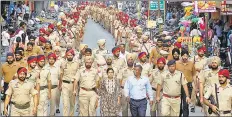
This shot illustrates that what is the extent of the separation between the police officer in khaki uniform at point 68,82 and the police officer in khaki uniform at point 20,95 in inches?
86.4

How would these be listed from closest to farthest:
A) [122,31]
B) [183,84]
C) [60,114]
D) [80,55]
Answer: [183,84] < [60,114] < [80,55] < [122,31]

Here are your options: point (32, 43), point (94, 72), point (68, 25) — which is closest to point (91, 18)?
point (68, 25)

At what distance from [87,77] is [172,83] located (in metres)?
1.68

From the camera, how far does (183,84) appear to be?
13.3m

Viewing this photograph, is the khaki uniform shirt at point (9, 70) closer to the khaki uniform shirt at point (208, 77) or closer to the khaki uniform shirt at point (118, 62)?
the khaki uniform shirt at point (118, 62)

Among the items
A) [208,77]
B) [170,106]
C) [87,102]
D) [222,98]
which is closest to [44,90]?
[87,102]

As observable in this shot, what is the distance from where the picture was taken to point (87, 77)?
1371 centimetres

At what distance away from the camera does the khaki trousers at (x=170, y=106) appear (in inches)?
521

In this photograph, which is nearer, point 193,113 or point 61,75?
point 61,75

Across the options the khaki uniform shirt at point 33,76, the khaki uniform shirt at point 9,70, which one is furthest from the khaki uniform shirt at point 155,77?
the khaki uniform shirt at point 9,70

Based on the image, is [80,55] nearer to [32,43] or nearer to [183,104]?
[32,43]

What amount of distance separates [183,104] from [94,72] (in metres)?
1.93

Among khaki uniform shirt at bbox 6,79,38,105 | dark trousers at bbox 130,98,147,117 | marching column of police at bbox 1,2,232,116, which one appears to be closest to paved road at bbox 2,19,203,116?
marching column of police at bbox 1,2,232,116

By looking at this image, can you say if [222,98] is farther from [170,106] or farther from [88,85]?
[88,85]
